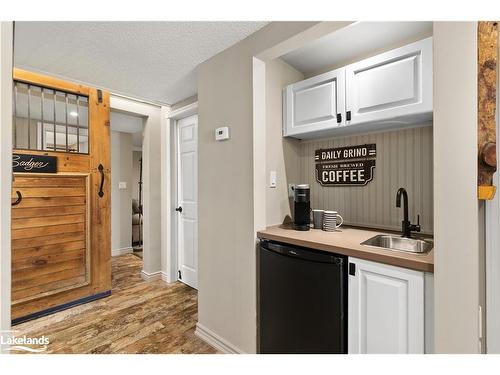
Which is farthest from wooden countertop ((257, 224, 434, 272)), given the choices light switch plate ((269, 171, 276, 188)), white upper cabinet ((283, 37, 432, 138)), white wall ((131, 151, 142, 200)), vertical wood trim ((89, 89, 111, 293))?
white wall ((131, 151, 142, 200))

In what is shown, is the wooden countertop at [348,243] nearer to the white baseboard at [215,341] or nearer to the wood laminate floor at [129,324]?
the white baseboard at [215,341]

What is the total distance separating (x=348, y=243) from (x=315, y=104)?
42.1 inches

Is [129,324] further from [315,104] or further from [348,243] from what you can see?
[315,104]

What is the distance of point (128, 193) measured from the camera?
4.54 meters

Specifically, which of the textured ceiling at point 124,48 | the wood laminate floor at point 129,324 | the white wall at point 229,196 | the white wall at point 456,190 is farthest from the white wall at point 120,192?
the white wall at point 456,190

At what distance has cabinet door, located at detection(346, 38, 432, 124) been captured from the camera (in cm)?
137

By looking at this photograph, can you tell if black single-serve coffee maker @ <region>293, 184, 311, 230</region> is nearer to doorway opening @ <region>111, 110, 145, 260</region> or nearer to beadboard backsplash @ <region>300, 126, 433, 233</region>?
beadboard backsplash @ <region>300, 126, 433, 233</region>

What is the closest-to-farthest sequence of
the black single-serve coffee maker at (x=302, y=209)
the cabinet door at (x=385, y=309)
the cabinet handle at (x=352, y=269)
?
the cabinet door at (x=385, y=309)
the cabinet handle at (x=352, y=269)
the black single-serve coffee maker at (x=302, y=209)

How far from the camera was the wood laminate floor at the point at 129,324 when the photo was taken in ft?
6.28

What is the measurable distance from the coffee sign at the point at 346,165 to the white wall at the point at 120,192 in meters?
3.76

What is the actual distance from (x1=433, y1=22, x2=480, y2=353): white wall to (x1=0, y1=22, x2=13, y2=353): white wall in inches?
55.7

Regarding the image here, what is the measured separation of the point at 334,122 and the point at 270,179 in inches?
25.2

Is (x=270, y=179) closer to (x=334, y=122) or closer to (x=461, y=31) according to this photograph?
(x=334, y=122)

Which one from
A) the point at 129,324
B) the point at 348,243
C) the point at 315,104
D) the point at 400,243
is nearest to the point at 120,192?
the point at 129,324
